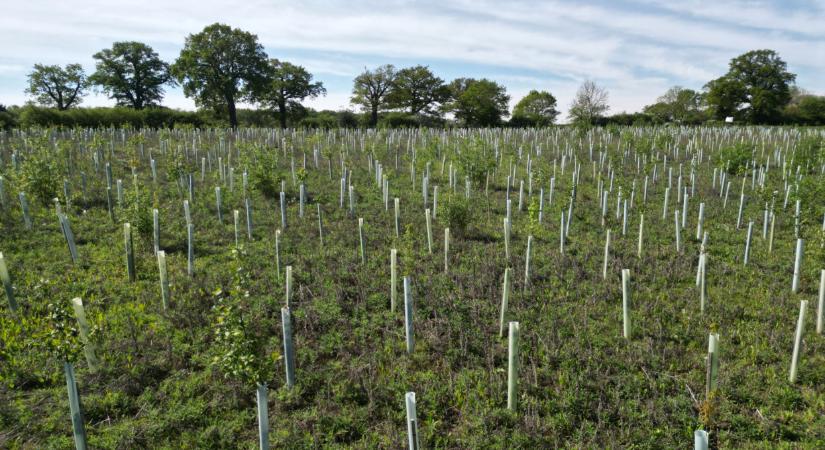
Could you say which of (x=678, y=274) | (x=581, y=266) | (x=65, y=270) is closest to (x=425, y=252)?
(x=581, y=266)

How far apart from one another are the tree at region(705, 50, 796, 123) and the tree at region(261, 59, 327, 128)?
4331 cm

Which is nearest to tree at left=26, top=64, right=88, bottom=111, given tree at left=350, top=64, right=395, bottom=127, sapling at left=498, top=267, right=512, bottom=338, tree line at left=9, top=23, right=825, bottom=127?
tree line at left=9, top=23, right=825, bottom=127

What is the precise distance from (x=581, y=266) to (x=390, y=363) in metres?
4.06

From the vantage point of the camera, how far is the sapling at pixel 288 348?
436 cm

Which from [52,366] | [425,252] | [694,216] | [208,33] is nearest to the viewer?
[52,366]

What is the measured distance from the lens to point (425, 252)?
819 cm

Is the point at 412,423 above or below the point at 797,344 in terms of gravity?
below

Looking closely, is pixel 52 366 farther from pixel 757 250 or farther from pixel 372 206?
pixel 757 250

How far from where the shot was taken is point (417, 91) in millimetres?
56094

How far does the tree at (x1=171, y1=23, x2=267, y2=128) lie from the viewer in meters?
38.0

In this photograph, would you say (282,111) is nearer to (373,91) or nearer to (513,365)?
(373,91)

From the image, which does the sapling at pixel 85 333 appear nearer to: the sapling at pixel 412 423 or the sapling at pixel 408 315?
the sapling at pixel 408 315

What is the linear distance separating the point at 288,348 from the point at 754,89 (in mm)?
59399

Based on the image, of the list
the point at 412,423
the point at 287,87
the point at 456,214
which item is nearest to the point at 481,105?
the point at 287,87
